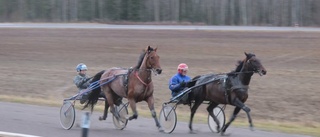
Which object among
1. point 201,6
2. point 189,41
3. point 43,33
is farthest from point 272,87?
point 201,6

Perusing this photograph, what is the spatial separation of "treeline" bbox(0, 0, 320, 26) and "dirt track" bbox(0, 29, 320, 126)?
12.6 metres

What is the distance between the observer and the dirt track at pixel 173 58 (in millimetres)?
21547

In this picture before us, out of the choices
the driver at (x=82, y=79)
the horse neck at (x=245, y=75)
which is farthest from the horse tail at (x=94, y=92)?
the horse neck at (x=245, y=75)

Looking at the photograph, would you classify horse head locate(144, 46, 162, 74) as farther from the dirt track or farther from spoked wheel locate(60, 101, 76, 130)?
the dirt track

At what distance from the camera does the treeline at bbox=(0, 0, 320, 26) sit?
51906 millimetres

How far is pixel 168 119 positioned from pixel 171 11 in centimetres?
4327

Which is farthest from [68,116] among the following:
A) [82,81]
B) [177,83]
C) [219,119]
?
[219,119]

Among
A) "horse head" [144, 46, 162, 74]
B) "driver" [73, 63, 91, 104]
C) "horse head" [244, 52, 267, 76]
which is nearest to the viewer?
"horse head" [244, 52, 267, 76]

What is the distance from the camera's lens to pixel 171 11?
57.0m

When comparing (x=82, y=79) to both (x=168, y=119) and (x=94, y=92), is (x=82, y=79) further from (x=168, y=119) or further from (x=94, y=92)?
(x=168, y=119)

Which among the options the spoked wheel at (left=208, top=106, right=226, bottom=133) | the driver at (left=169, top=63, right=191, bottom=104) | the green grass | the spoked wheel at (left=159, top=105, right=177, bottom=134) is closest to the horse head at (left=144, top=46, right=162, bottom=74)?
the spoked wheel at (left=159, top=105, right=177, bottom=134)

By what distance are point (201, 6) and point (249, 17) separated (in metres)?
4.28

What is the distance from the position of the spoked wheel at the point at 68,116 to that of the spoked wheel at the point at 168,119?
193cm

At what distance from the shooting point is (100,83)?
1493 cm
